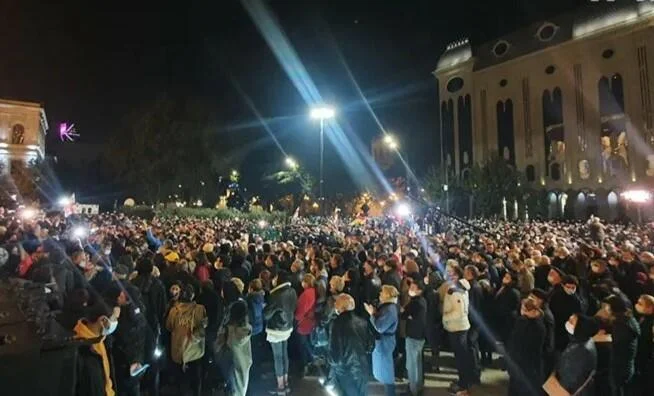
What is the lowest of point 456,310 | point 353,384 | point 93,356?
point 353,384

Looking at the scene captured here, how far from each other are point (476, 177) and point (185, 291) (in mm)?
47431

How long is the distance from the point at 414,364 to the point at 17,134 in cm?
7536

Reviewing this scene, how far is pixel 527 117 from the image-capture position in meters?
54.6

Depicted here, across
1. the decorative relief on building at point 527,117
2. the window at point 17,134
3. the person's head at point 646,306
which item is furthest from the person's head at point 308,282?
the window at point 17,134

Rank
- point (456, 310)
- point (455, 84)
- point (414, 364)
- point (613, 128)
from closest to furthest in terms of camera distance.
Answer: point (414, 364), point (456, 310), point (613, 128), point (455, 84)

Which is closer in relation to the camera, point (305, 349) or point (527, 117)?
point (305, 349)

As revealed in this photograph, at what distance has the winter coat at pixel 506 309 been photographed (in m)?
7.35

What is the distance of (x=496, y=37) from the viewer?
201ft

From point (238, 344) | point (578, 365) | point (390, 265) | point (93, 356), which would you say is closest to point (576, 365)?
Answer: point (578, 365)

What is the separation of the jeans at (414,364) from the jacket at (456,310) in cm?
53

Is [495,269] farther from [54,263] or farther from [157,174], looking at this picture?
[157,174]

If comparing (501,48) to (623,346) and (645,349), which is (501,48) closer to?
(645,349)

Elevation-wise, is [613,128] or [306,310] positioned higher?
[613,128]

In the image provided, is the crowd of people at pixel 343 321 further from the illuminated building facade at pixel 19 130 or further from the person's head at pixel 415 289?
the illuminated building facade at pixel 19 130
